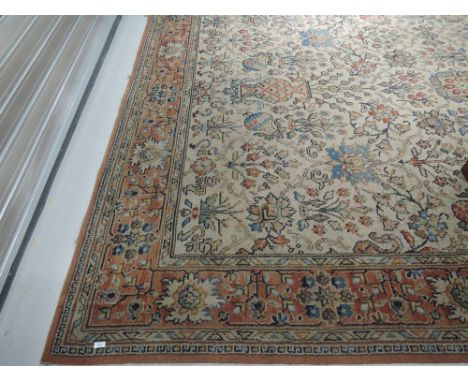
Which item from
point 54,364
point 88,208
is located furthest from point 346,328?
point 88,208

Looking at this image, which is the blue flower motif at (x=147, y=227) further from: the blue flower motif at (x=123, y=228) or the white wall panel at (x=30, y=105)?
the white wall panel at (x=30, y=105)

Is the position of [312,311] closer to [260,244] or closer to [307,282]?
[307,282]

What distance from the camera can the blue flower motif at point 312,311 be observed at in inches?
45.4

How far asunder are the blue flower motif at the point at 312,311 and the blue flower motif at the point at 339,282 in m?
0.11

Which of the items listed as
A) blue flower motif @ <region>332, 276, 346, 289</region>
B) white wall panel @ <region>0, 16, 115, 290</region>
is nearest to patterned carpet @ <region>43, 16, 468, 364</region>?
blue flower motif @ <region>332, 276, 346, 289</region>

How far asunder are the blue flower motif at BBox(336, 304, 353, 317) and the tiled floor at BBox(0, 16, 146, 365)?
3.16ft

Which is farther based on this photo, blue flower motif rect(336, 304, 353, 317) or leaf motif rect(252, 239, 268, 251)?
leaf motif rect(252, 239, 268, 251)

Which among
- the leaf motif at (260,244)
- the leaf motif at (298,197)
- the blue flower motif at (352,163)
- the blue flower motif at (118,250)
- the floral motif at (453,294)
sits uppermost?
Result: the blue flower motif at (352,163)

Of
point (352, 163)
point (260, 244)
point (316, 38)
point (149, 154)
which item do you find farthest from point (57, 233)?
point (316, 38)

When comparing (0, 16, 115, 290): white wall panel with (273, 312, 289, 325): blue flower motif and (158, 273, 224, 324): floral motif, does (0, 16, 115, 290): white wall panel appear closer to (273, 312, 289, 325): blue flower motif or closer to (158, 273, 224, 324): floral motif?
(158, 273, 224, 324): floral motif

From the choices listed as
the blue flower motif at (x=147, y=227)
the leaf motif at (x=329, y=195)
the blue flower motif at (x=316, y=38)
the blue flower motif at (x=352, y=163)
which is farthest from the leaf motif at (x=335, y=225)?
the blue flower motif at (x=316, y=38)

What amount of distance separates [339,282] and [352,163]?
584 mm

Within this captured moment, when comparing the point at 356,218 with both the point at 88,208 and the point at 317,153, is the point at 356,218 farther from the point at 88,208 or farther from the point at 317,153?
the point at 88,208

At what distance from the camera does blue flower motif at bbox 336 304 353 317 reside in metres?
1.15
